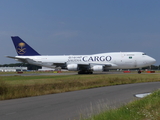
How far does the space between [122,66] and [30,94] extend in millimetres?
28885

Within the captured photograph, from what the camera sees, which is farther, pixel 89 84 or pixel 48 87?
pixel 89 84

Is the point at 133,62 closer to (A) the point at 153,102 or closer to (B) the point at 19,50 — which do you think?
(B) the point at 19,50

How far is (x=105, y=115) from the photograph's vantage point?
22.0 ft

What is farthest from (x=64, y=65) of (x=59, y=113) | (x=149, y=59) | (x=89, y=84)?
(x=59, y=113)

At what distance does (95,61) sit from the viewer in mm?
43188

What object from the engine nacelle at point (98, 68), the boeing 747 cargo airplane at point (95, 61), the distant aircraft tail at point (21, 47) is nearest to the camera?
the engine nacelle at point (98, 68)

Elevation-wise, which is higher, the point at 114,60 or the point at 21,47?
the point at 21,47

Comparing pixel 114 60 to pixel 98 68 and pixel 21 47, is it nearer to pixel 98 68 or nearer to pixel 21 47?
pixel 98 68

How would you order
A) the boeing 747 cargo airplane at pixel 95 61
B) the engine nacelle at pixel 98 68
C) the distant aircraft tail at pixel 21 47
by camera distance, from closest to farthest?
the engine nacelle at pixel 98 68 → the boeing 747 cargo airplane at pixel 95 61 → the distant aircraft tail at pixel 21 47

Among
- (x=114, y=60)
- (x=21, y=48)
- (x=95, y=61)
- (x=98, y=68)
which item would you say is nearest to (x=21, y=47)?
(x=21, y=48)

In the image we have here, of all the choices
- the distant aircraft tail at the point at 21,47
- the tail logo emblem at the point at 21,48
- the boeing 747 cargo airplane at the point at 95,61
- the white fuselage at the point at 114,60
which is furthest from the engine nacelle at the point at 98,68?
the tail logo emblem at the point at 21,48

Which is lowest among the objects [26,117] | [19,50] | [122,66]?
[26,117]

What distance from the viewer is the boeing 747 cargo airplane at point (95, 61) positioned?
1630 inches

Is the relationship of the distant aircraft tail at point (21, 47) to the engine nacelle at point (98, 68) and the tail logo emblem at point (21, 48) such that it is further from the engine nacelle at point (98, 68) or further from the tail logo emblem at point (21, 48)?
the engine nacelle at point (98, 68)
